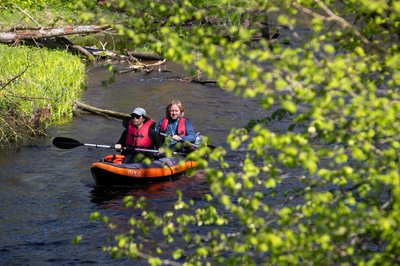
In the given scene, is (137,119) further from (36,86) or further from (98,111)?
(98,111)

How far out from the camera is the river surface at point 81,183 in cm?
962

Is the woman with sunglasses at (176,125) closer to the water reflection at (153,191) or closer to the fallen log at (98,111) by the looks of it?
the water reflection at (153,191)

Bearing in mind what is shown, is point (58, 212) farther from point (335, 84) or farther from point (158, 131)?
point (335, 84)

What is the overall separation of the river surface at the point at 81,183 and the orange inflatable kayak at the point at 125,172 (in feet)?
0.51

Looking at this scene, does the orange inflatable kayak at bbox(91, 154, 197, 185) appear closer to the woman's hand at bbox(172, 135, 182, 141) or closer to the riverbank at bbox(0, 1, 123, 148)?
the woman's hand at bbox(172, 135, 182, 141)

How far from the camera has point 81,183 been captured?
12.7m

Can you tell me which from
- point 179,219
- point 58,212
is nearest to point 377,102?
point 179,219

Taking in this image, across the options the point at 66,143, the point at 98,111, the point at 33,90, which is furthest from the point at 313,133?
the point at 98,111

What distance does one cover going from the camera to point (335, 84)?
160 inches

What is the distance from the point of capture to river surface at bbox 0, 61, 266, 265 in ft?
31.6

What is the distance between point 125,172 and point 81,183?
3.13ft

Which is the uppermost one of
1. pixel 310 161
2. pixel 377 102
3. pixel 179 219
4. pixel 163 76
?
pixel 377 102

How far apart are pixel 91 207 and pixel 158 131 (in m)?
2.83

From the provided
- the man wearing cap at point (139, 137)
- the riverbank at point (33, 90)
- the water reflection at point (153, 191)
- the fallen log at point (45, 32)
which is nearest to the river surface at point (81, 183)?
the water reflection at point (153, 191)
